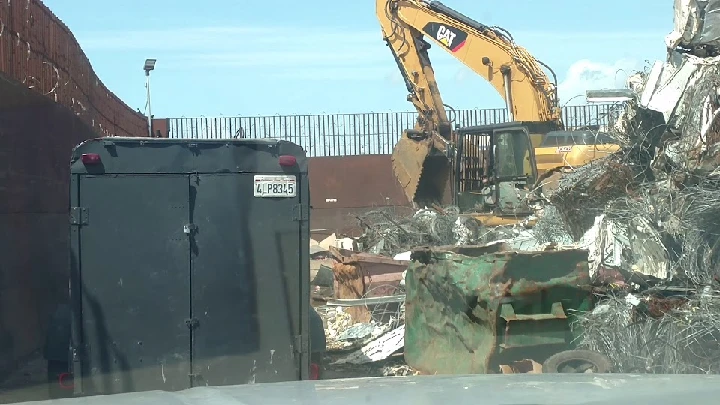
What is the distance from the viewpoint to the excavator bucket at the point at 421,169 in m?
19.9

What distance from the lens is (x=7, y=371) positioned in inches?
372

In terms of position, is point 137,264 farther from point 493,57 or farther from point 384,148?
point 384,148

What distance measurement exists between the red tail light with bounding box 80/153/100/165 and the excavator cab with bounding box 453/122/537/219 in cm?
932

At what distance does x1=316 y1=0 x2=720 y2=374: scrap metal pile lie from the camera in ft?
24.1

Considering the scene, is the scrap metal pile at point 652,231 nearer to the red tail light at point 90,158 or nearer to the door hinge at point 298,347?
the door hinge at point 298,347

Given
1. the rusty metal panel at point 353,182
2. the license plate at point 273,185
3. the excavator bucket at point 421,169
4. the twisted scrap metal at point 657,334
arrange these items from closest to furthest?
the license plate at point 273,185 < the twisted scrap metal at point 657,334 < the excavator bucket at point 421,169 < the rusty metal panel at point 353,182

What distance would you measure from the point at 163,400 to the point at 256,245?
12.1 feet

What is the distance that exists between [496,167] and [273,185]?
9.85 metres

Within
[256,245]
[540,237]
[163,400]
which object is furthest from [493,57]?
[163,400]

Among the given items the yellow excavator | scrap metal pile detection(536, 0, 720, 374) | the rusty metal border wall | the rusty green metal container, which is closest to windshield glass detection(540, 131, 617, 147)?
the yellow excavator

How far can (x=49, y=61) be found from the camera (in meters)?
12.4

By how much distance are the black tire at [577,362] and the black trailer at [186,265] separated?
183 centimetres

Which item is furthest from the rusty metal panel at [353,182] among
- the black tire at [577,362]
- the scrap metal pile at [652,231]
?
the black tire at [577,362]

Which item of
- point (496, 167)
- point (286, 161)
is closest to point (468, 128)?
point (496, 167)
